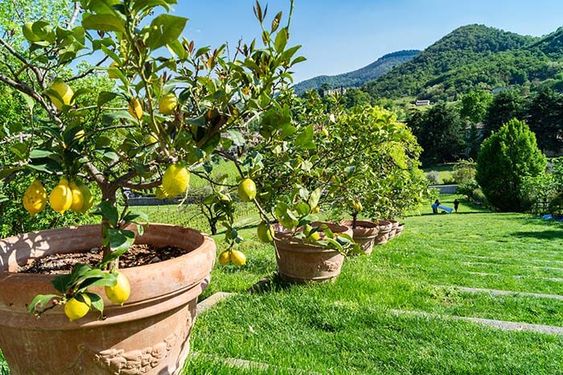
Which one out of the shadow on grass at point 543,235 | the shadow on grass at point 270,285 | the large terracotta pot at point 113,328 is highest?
the large terracotta pot at point 113,328

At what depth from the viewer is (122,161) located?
45.3 inches

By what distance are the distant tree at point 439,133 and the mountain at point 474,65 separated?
4183 centimetres

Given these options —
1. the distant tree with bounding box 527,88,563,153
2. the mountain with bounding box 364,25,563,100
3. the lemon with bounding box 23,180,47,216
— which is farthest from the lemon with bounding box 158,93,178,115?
the mountain with bounding box 364,25,563,100

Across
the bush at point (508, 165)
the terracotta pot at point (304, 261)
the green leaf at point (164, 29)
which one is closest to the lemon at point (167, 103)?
the green leaf at point (164, 29)

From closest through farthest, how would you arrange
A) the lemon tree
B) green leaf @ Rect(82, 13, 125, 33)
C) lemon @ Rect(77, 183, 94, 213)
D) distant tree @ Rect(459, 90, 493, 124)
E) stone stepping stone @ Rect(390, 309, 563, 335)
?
green leaf @ Rect(82, 13, 125, 33) → the lemon tree → lemon @ Rect(77, 183, 94, 213) → stone stepping stone @ Rect(390, 309, 563, 335) → distant tree @ Rect(459, 90, 493, 124)

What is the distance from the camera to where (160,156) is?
3.57 ft

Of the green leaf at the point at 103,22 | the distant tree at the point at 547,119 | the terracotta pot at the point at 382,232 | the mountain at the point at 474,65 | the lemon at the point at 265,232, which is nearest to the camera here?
the green leaf at the point at 103,22

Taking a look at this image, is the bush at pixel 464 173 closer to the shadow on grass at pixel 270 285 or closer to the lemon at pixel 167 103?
the shadow on grass at pixel 270 285

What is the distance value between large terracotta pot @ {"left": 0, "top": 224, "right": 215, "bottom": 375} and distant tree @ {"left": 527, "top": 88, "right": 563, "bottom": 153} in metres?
42.8

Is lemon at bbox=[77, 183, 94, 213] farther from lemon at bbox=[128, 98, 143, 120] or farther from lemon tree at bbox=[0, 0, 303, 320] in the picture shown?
lemon at bbox=[128, 98, 143, 120]

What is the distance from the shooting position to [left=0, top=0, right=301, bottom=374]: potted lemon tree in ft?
2.70

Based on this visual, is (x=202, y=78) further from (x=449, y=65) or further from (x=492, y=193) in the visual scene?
(x=449, y=65)

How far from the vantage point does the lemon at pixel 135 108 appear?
0.94 m

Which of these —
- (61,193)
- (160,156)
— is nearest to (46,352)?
(61,193)
